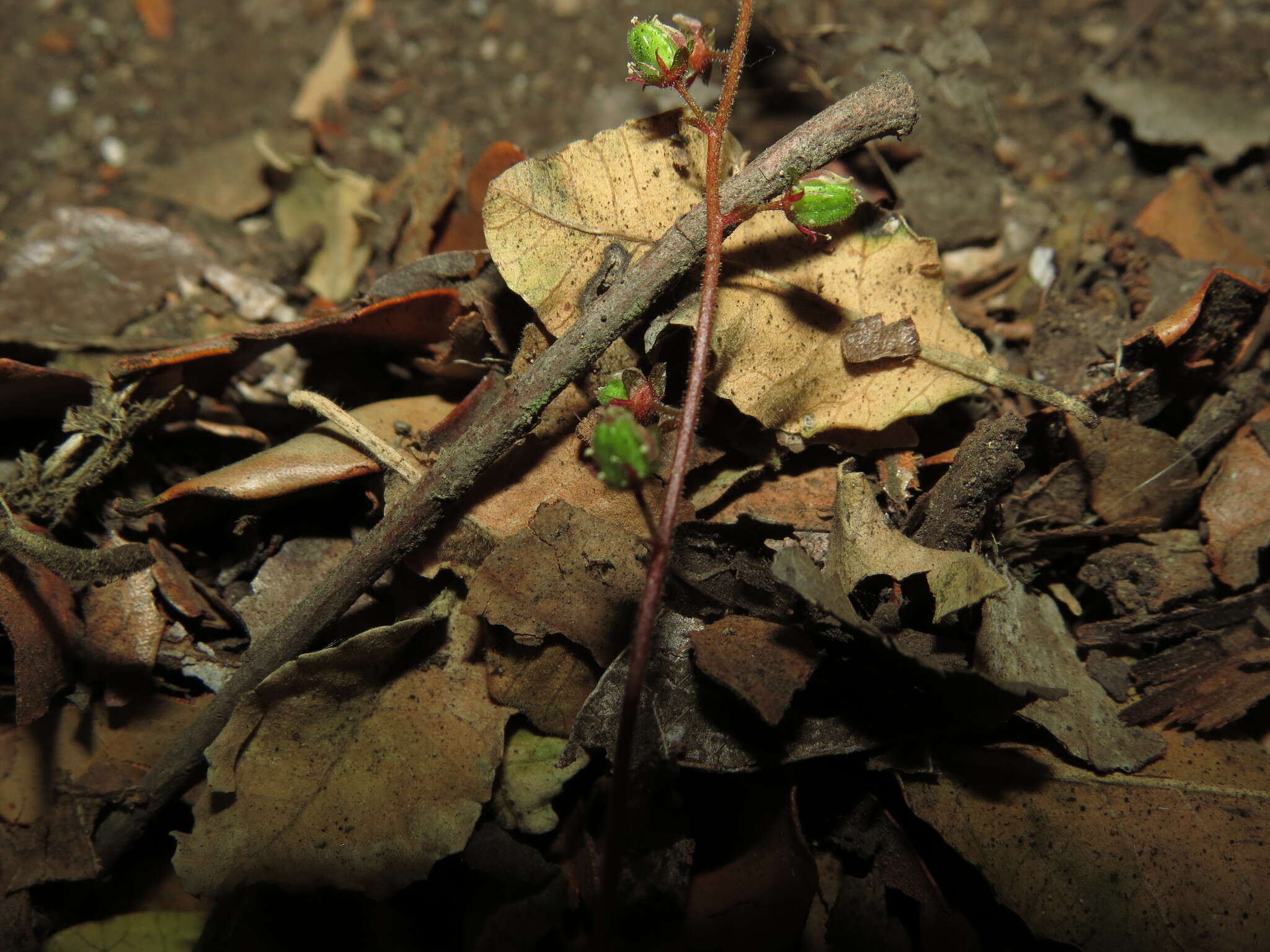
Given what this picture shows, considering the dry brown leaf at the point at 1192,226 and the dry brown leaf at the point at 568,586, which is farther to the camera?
the dry brown leaf at the point at 1192,226

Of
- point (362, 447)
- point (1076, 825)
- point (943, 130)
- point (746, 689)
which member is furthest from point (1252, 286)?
point (362, 447)

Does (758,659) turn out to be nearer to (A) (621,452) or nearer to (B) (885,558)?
(B) (885,558)

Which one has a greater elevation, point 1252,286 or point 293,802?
Result: point 1252,286

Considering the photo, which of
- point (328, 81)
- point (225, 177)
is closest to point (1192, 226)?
point (328, 81)

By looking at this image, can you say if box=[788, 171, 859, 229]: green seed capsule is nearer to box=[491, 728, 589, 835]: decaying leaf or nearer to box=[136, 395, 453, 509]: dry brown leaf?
box=[136, 395, 453, 509]: dry brown leaf

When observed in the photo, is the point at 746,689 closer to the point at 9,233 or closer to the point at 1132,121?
the point at 1132,121

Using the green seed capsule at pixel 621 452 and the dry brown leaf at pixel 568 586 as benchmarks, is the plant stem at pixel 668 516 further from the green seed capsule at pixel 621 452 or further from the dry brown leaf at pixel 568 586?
the green seed capsule at pixel 621 452

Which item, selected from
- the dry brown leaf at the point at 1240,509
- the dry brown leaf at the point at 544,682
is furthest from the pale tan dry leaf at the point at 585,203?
the dry brown leaf at the point at 1240,509
